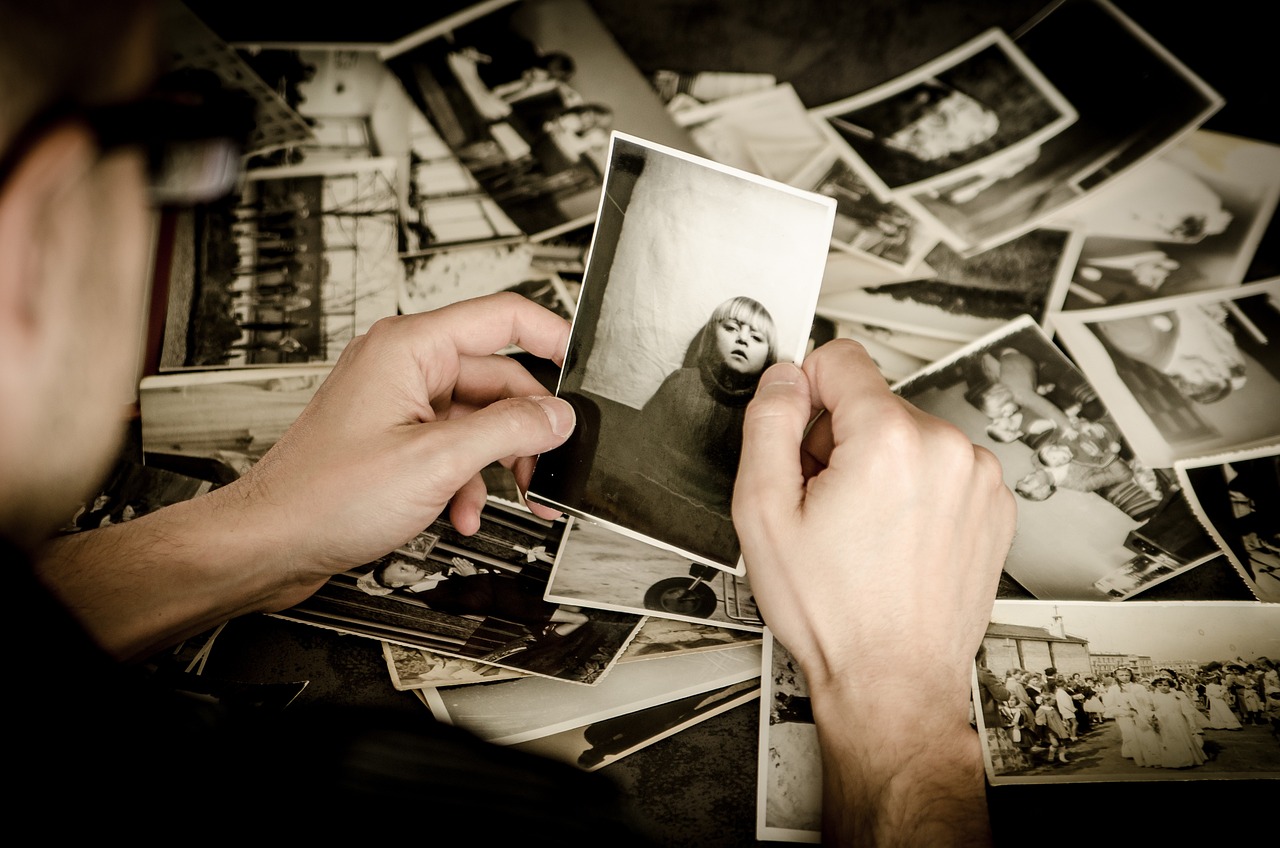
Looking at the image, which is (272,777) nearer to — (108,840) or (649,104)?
(108,840)

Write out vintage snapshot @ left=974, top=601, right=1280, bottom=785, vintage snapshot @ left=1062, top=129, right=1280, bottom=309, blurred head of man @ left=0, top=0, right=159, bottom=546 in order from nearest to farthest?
blurred head of man @ left=0, top=0, right=159, bottom=546 → vintage snapshot @ left=974, top=601, right=1280, bottom=785 → vintage snapshot @ left=1062, top=129, right=1280, bottom=309

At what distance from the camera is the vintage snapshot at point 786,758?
73cm

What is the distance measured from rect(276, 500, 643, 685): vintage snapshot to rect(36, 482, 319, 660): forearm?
0.26 ft

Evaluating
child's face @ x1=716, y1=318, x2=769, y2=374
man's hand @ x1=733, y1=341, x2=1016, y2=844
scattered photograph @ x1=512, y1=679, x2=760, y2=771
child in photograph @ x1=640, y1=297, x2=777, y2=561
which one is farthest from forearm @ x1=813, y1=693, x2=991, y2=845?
child's face @ x1=716, y1=318, x2=769, y2=374

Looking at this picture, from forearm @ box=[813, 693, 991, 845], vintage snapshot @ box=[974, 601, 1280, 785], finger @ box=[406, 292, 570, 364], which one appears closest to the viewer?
forearm @ box=[813, 693, 991, 845]

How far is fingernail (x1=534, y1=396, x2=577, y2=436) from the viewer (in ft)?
2.67

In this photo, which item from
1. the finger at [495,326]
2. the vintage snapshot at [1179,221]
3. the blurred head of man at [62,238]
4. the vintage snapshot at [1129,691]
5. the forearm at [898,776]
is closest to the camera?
the blurred head of man at [62,238]

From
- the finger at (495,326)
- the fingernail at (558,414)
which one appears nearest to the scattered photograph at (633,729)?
the fingernail at (558,414)

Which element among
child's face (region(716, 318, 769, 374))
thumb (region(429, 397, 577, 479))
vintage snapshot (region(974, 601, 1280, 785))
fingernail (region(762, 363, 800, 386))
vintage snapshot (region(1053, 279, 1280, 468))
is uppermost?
vintage snapshot (region(1053, 279, 1280, 468))

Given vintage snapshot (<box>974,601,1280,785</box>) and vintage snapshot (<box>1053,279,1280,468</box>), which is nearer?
vintage snapshot (<box>974,601,1280,785</box>)

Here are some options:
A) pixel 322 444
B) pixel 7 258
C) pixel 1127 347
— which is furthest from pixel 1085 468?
pixel 7 258

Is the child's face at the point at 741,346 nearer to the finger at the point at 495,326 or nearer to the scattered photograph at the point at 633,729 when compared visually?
the finger at the point at 495,326

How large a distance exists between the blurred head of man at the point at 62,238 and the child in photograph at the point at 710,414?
51 centimetres

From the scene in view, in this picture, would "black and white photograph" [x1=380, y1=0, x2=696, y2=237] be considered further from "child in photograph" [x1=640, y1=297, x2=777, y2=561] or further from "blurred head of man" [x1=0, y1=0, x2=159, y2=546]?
"blurred head of man" [x1=0, y1=0, x2=159, y2=546]
